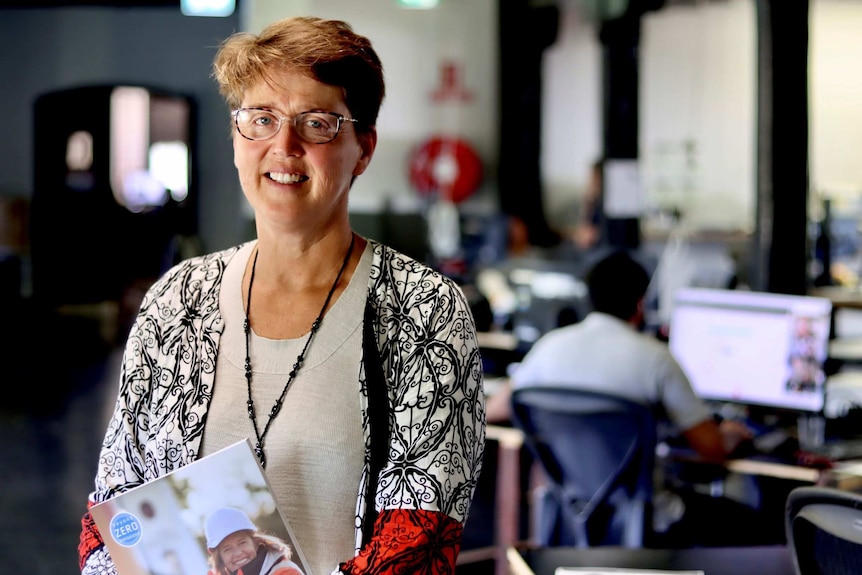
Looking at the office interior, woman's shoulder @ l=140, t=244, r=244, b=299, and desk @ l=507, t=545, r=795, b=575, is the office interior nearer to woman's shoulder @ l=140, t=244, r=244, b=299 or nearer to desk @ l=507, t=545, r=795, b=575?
woman's shoulder @ l=140, t=244, r=244, b=299

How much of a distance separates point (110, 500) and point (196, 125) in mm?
4235

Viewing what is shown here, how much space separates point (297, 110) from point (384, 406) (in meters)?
0.40

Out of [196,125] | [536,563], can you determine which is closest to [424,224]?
[196,125]

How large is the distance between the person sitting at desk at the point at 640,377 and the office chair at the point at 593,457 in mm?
108

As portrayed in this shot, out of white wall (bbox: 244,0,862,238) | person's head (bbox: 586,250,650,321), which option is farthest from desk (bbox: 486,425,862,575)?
white wall (bbox: 244,0,862,238)

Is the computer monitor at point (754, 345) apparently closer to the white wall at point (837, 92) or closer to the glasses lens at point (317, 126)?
the glasses lens at point (317, 126)

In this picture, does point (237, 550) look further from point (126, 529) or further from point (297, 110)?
point (297, 110)

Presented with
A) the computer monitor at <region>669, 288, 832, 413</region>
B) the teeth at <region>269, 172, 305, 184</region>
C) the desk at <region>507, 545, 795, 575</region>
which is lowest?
the desk at <region>507, 545, 795, 575</region>

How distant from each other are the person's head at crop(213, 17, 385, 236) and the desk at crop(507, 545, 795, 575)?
0.95 meters

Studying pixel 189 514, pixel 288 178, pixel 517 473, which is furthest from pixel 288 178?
pixel 517 473

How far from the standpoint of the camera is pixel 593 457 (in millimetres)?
2918

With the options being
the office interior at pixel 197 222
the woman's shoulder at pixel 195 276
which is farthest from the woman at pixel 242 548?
the office interior at pixel 197 222

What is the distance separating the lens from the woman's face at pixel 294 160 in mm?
1311

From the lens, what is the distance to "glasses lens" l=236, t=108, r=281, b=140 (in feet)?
4.35
